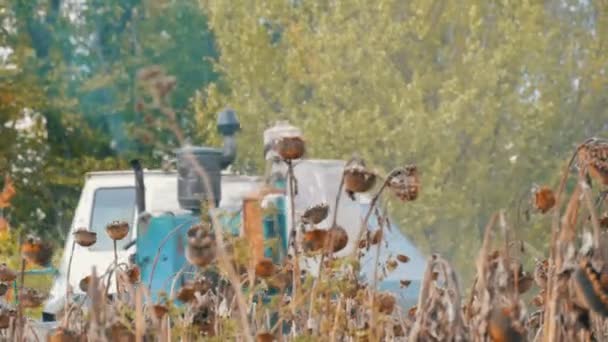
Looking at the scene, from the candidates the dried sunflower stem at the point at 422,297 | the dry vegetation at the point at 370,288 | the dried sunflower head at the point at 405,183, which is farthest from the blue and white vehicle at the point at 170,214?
the dried sunflower stem at the point at 422,297

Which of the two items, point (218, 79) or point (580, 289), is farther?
point (218, 79)

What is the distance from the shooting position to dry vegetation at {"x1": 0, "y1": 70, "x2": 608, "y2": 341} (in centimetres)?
239

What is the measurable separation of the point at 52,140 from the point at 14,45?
2.25 m

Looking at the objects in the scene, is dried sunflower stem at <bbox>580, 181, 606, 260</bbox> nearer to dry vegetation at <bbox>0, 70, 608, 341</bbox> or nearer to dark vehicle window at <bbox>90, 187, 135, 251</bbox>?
dry vegetation at <bbox>0, 70, 608, 341</bbox>

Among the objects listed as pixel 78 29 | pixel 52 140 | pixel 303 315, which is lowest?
pixel 303 315

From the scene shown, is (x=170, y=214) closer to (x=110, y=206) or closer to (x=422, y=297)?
(x=110, y=206)

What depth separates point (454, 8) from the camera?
85.1ft

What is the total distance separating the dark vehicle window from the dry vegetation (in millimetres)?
10944

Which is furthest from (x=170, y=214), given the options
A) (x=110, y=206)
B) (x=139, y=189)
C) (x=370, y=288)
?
(x=370, y=288)

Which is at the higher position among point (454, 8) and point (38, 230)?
point (454, 8)

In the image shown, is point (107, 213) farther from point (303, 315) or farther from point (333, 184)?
point (303, 315)

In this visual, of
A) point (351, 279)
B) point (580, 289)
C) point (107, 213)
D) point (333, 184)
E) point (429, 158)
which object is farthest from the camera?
point (429, 158)

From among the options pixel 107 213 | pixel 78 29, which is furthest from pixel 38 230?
pixel 107 213

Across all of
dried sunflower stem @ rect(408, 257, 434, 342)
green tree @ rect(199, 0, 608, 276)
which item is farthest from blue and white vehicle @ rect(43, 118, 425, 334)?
green tree @ rect(199, 0, 608, 276)
